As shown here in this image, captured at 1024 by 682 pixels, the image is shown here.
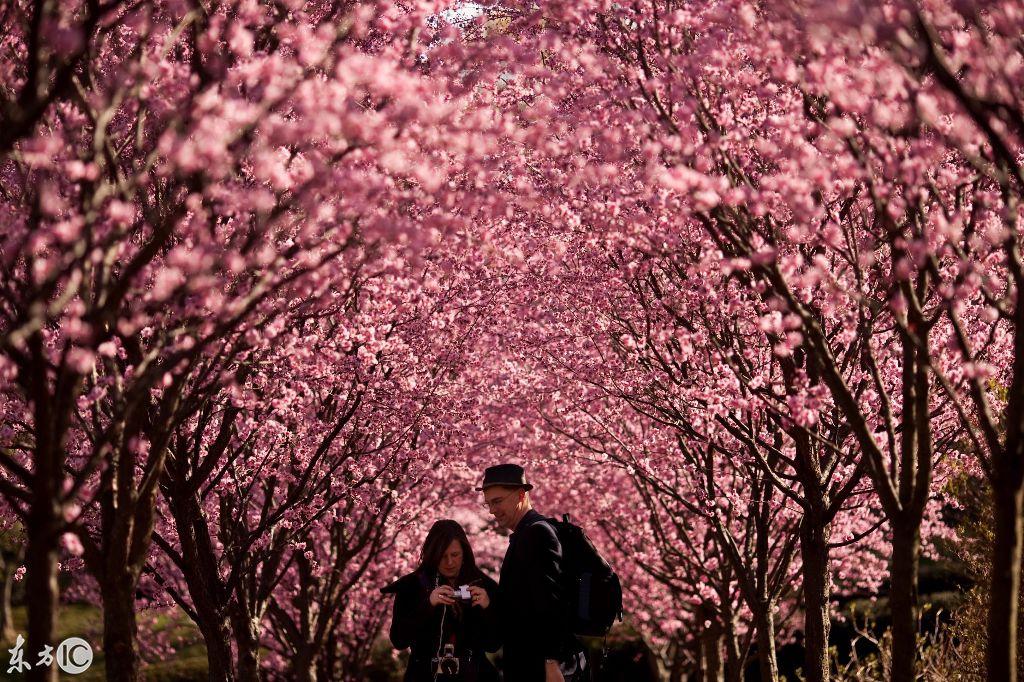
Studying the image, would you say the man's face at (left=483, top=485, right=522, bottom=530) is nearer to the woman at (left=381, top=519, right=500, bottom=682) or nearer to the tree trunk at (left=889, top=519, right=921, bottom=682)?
the woman at (left=381, top=519, right=500, bottom=682)

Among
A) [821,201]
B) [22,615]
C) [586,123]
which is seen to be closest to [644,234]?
[586,123]

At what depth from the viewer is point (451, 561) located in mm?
8648

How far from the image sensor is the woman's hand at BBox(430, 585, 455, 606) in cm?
826

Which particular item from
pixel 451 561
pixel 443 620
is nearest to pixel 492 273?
pixel 451 561

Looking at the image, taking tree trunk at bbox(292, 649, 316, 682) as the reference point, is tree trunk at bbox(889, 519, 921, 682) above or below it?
above

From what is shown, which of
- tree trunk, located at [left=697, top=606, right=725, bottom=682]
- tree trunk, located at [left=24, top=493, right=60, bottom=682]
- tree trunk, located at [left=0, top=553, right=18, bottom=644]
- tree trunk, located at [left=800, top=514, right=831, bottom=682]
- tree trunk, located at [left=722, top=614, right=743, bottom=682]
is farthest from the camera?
tree trunk, located at [left=0, top=553, right=18, bottom=644]

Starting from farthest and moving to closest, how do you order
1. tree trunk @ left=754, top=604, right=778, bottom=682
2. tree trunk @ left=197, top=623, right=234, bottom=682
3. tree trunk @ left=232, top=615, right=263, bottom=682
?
1. tree trunk @ left=232, top=615, right=263, bottom=682
2. tree trunk @ left=754, top=604, right=778, bottom=682
3. tree trunk @ left=197, top=623, right=234, bottom=682

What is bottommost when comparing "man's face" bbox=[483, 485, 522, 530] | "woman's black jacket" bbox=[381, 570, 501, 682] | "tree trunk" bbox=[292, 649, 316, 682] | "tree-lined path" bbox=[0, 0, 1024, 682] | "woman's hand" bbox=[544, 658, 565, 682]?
"tree trunk" bbox=[292, 649, 316, 682]

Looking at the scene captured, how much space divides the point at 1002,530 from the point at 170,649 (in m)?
22.6

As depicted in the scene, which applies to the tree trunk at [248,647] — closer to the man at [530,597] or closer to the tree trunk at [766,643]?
the tree trunk at [766,643]

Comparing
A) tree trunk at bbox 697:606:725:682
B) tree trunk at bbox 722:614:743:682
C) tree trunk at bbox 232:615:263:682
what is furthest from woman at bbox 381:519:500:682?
tree trunk at bbox 697:606:725:682

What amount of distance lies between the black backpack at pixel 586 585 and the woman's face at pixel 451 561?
855 millimetres

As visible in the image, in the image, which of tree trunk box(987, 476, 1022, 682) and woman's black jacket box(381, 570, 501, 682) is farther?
woman's black jacket box(381, 570, 501, 682)

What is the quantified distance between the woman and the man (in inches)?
14.9
